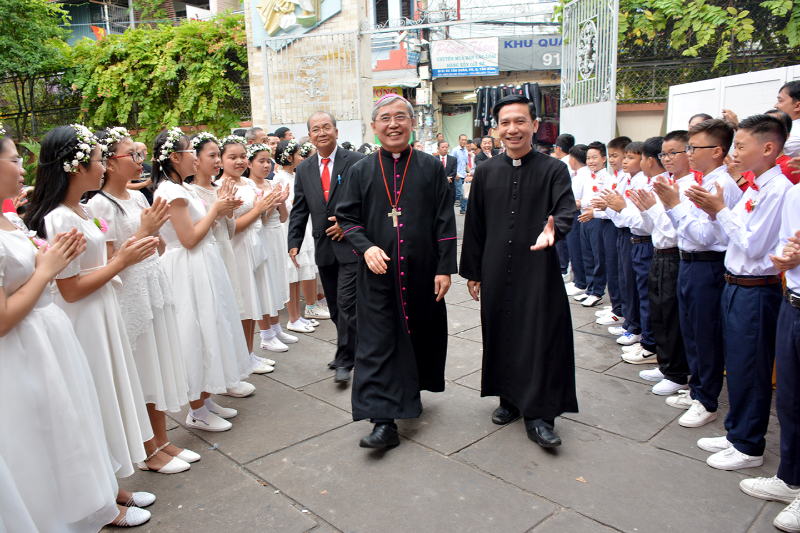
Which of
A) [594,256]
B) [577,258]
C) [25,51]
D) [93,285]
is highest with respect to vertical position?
[25,51]

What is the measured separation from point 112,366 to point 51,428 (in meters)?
0.55

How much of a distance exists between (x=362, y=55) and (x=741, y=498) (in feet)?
36.0

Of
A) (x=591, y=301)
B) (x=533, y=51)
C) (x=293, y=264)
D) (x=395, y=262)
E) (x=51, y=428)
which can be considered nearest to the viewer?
(x=51, y=428)

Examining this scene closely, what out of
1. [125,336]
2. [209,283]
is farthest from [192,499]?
[209,283]

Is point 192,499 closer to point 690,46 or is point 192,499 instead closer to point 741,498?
point 741,498

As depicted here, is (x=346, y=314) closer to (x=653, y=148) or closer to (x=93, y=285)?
(x=93, y=285)

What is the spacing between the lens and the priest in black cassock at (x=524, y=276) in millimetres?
3387

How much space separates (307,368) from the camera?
4.90 m

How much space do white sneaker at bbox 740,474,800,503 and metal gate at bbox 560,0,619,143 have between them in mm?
6000

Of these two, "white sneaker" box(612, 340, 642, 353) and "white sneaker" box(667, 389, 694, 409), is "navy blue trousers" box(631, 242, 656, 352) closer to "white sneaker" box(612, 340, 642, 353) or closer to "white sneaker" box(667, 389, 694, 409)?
"white sneaker" box(612, 340, 642, 353)

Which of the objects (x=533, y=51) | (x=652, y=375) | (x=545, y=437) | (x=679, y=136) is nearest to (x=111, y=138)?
(x=545, y=437)

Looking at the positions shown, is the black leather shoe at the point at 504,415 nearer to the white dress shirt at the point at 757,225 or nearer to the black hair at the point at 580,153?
the white dress shirt at the point at 757,225

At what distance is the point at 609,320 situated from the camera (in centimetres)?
598

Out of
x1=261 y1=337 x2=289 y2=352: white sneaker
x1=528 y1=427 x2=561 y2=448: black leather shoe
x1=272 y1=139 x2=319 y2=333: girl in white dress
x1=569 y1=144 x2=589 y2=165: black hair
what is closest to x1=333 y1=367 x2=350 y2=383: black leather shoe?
x1=261 y1=337 x2=289 y2=352: white sneaker
